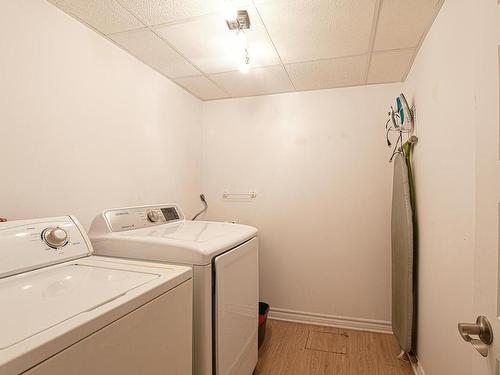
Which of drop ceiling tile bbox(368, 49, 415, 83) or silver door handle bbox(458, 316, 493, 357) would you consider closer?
silver door handle bbox(458, 316, 493, 357)

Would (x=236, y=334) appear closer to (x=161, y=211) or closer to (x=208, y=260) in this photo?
(x=208, y=260)

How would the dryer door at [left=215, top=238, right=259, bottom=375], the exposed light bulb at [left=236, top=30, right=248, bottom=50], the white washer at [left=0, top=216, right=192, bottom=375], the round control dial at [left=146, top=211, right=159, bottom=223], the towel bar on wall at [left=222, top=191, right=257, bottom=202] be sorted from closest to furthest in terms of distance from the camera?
the white washer at [left=0, top=216, right=192, bottom=375], the dryer door at [left=215, top=238, right=259, bottom=375], the exposed light bulb at [left=236, top=30, right=248, bottom=50], the round control dial at [left=146, top=211, right=159, bottom=223], the towel bar on wall at [left=222, top=191, right=257, bottom=202]

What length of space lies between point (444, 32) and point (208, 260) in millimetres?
1554

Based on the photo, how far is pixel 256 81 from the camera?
7.79 feet

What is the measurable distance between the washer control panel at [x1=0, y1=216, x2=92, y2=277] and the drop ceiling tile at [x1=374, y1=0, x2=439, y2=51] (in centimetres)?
190

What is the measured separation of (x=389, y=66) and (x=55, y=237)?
2385mm

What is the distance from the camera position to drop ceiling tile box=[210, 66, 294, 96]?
220 cm

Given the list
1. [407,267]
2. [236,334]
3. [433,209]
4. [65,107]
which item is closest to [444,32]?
[433,209]

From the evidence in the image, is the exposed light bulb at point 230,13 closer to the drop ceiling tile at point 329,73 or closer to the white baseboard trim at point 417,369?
the drop ceiling tile at point 329,73

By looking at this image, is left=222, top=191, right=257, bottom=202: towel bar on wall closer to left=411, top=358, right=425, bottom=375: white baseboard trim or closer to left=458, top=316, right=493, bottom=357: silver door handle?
left=411, top=358, right=425, bottom=375: white baseboard trim

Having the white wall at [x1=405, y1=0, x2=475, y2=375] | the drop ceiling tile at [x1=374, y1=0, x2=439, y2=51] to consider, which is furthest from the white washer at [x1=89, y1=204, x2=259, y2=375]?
the drop ceiling tile at [x1=374, y1=0, x2=439, y2=51]

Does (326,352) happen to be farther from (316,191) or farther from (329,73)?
(329,73)

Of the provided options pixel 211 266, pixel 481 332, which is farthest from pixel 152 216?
pixel 481 332

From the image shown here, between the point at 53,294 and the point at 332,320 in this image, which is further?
the point at 332,320
